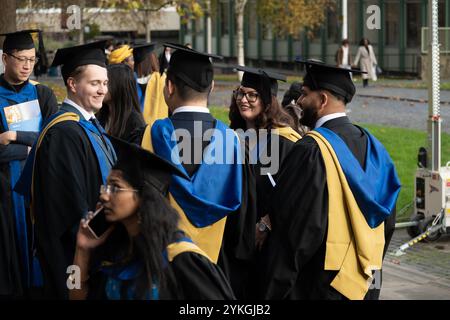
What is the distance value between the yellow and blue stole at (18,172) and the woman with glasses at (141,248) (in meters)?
2.98

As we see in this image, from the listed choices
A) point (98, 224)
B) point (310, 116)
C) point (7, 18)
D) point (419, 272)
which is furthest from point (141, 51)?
point (98, 224)

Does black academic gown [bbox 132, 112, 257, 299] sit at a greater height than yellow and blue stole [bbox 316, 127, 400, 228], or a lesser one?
lesser

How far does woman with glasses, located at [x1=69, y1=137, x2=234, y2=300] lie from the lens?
3656 mm

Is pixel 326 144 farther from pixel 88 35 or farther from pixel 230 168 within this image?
pixel 88 35

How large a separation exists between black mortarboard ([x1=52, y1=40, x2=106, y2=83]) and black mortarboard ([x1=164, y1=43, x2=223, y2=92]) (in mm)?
638

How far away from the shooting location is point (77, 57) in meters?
5.85

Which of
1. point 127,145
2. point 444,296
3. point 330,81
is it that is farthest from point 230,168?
point 444,296

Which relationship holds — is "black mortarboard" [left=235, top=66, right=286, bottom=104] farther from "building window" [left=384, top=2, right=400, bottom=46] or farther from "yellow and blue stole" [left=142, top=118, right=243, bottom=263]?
"building window" [left=384, top=2, right=400, bottom=46]

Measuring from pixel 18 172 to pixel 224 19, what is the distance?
42407 millimetres

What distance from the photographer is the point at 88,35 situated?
5122cm

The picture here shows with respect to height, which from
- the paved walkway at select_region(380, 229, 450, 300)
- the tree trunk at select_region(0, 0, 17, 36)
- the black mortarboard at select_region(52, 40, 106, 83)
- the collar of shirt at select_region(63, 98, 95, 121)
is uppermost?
the tree trunk at select_region(0, 0, 17, 36)

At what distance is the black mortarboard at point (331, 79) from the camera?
563 centimetres

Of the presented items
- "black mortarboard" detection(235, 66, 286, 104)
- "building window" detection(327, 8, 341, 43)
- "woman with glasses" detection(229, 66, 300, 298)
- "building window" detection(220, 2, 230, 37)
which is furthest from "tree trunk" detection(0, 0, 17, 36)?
"building window" detection(220, 2, 230, 37)
